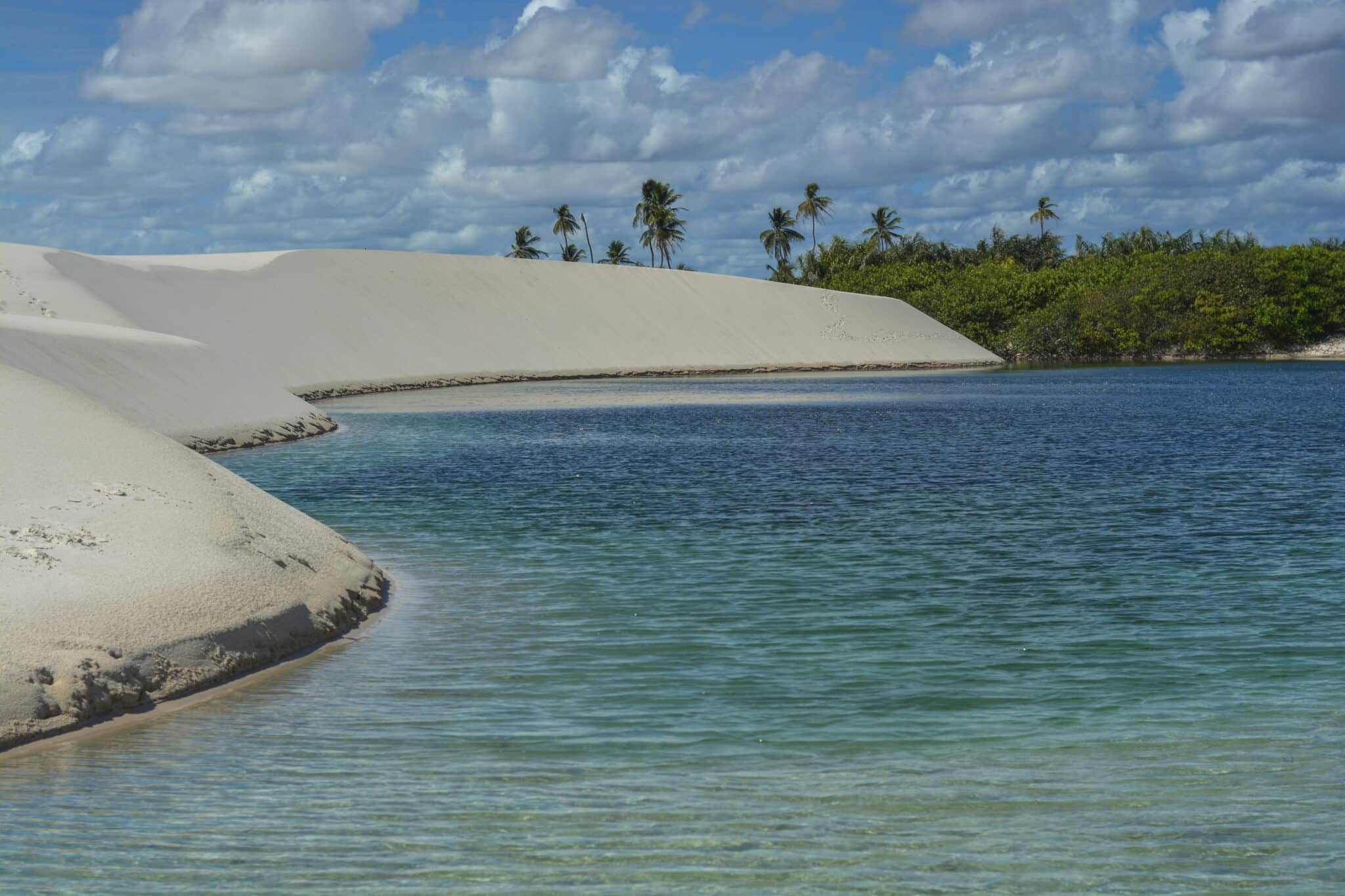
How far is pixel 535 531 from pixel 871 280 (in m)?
113

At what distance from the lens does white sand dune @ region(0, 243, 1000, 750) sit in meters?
12.6

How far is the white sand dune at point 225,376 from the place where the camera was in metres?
12.6

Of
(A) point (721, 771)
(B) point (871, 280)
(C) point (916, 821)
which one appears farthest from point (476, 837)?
(B) point (871, 280)

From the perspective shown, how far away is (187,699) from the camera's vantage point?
12.1 metres

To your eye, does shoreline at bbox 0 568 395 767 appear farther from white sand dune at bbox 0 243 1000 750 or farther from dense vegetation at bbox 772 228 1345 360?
dense vegetation at bbox 772 228 1345 360

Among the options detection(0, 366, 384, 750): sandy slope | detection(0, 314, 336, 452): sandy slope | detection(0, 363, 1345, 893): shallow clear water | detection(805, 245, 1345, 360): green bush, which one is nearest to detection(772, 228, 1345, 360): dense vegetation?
detection(805, 245, 1345, 360): green bush

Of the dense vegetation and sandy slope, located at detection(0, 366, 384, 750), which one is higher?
the dense vegetation

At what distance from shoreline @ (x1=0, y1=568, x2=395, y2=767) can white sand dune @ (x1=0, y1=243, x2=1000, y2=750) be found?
7 centimetres

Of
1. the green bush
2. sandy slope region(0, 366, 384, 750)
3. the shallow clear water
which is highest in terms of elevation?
the green bush

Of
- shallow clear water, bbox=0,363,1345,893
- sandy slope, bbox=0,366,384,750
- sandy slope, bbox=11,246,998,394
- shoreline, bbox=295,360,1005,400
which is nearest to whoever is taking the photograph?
shallow clear water, bbox=0,363,1345,893

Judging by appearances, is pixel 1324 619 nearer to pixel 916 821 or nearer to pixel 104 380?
pixel 916 821

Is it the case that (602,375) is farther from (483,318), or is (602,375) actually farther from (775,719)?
(775,719)

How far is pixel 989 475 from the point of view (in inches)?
1147

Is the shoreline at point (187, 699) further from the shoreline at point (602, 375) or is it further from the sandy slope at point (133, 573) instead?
the shoreline at point (602, 375)
